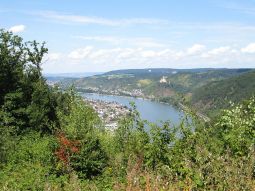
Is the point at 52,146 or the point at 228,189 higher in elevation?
the point at 228,189

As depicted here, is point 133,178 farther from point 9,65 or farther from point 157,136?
point 9,65

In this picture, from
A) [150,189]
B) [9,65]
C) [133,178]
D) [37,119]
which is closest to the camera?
[150,189]

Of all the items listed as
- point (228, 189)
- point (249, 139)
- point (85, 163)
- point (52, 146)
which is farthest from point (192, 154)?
point (52, 146)

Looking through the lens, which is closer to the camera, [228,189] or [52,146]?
[228,189]

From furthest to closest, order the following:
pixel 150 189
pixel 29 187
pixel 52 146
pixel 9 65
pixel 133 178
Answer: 1. pixel 9 65
2. pixel 52 146
3. pixel 29 187
4. pixel 133 178
5. pixel 150 189

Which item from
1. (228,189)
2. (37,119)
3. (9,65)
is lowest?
(37,119)

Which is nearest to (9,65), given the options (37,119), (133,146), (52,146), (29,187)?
(37,119)

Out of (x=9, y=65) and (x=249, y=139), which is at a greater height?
(x=9, y=65)

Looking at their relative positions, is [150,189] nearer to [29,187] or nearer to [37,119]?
[29,187]

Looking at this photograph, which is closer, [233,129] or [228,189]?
[228,189]
